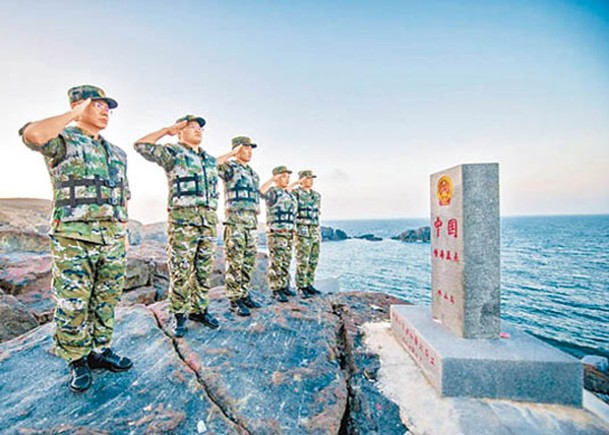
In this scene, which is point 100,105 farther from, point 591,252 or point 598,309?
point 591,252

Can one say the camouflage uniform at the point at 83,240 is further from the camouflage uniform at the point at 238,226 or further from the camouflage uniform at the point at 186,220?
the camouflage uniform at the point at 238,226

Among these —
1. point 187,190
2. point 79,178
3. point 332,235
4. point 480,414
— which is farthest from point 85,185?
point 332,235

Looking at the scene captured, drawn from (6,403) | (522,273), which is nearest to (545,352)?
(6,403)

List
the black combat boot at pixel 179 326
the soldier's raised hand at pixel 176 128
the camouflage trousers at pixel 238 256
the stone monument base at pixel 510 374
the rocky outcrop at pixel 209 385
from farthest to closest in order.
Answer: the camouflage trousers at pixel 238 256 < the soldier's raised hand at pixel 176 128 < the black combat boot at pixel 179 326 < the stone monument base at pixel 510 374 < the rocky outcrop at pixel 209 385

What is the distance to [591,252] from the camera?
3869 cm

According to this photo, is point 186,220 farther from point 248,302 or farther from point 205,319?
point 248,302

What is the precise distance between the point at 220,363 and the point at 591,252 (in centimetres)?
5442

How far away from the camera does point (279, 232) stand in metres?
5.84

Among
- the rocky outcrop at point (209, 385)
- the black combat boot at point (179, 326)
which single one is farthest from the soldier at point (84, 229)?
the black combat boot at point (179, 326)

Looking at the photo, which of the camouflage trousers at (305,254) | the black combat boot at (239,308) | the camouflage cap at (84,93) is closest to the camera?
the camouflage cap at (84,93)

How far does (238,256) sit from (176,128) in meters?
2.20

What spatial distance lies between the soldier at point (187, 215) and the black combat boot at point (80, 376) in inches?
43.6

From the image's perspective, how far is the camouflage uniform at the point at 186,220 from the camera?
380 centimetres

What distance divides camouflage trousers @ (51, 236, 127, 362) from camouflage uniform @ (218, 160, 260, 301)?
1977 mm
